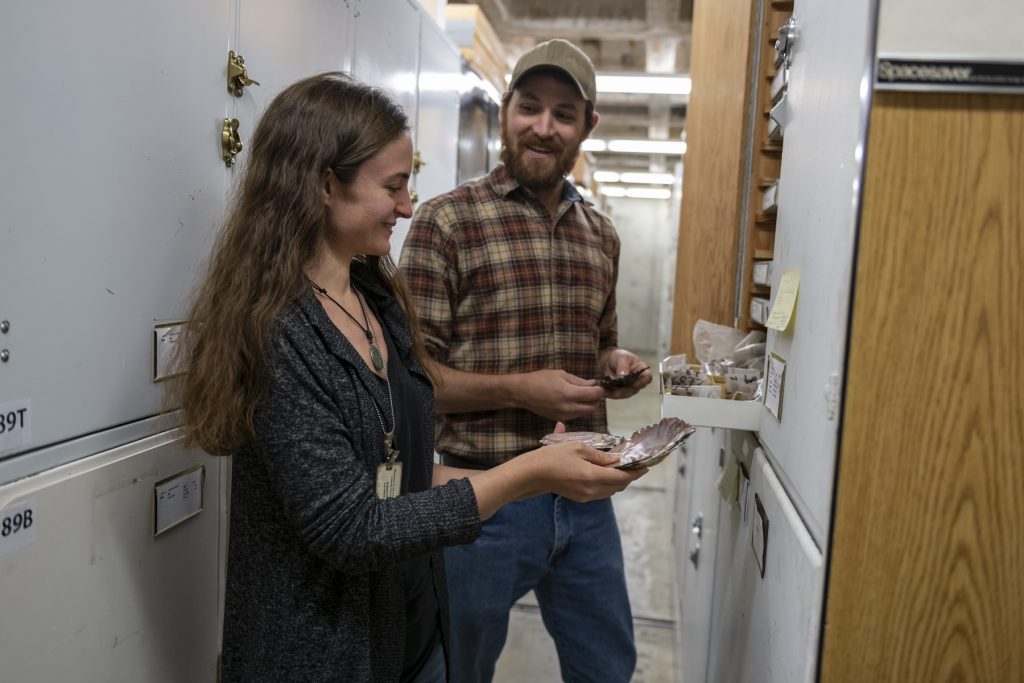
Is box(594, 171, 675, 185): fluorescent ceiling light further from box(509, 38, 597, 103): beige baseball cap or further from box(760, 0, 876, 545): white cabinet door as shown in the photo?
box(760, 0, 876, 545): white cabinet door

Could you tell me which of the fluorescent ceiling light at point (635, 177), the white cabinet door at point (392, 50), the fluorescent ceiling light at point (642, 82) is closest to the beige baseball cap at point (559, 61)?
the white cabinet door at point (392, 50)

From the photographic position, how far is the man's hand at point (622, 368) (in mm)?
1774

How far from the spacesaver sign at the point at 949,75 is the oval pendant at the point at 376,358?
0.74 m

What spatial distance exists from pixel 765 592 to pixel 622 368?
0.72 metres

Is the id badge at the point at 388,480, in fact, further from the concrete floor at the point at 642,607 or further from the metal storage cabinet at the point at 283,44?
the concrete floor at the point at 642,607

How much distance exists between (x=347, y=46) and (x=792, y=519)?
155 centimetres

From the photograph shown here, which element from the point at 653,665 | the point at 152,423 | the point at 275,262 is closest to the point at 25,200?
the point at 275,262

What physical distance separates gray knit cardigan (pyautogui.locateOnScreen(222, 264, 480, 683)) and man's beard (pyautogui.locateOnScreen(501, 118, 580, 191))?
32.0 inches

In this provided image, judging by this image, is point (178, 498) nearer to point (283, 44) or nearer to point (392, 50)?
point (283, 44)

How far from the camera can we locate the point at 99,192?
1.05 m

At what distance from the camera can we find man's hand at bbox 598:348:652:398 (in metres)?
1.77

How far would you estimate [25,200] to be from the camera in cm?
93

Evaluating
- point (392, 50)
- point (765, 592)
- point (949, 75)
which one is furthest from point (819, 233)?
point (392, 50)

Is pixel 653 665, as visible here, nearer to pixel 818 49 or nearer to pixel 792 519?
pixel 792 519
